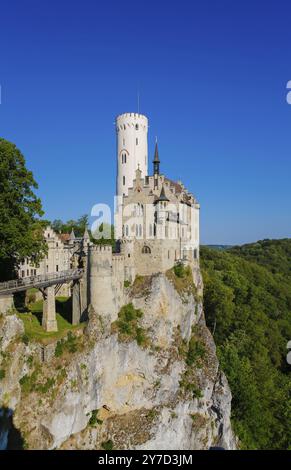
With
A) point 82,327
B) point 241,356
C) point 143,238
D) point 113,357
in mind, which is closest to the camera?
point 82,327

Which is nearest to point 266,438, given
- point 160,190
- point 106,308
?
point 106,308

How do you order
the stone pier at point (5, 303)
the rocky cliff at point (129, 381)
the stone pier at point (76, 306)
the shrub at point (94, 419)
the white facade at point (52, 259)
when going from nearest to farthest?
the rocky cliff at point (129, 381), the stone pier at point (5, 303), the shrub at point (94, 419), the stone pier at point (76, 306), the white facade at point (52, 259)

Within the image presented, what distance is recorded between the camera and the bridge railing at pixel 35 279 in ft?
96.4

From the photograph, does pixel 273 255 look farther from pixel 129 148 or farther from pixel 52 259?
pixel 52 259

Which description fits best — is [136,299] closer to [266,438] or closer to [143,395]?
[143,395]

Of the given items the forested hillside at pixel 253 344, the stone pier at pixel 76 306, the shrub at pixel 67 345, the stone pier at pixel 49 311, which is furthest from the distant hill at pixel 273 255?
the stone pier at pixel 49 311

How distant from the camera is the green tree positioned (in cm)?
2941

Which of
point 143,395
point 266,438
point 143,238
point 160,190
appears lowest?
point 266,438

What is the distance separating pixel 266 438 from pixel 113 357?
2686 centimetres

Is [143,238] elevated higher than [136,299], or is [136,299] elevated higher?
[143,238]

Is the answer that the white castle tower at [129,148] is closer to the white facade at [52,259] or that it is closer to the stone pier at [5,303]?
the white facade at [52,259]

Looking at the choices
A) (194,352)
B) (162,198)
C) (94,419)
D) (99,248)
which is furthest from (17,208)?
(194,352)

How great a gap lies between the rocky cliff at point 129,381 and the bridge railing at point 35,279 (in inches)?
117

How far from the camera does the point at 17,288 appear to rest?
28750mm
